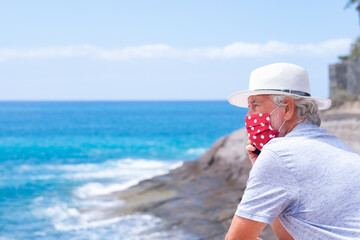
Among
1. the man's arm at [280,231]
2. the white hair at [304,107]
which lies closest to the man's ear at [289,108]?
the white hair at [304,107]

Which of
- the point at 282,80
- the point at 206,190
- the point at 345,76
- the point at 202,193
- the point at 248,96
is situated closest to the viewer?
the point at 282,80

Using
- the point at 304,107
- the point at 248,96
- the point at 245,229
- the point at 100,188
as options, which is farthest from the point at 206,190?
the point at 245,229

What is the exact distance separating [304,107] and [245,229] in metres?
0.71

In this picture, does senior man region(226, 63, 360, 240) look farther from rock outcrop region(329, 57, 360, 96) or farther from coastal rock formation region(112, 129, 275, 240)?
rock outcrop region(329, 57, 360, 96)

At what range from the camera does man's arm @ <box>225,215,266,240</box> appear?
2.07m

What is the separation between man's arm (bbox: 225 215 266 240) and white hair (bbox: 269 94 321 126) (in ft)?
2.07

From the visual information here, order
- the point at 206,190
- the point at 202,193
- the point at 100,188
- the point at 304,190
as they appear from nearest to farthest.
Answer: the point at 304,190 → the point at 202,193 → the point at 206,190 → the point at 100,188

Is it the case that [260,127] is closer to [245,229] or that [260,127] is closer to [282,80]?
[282,80]

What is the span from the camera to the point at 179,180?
16.3 metres

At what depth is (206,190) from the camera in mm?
14289

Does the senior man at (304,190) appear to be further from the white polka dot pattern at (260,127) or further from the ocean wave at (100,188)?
the ocean wave at (100,188)

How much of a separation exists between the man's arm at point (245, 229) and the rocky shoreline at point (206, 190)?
699 cm

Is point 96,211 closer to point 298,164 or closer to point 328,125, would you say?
point 328,125

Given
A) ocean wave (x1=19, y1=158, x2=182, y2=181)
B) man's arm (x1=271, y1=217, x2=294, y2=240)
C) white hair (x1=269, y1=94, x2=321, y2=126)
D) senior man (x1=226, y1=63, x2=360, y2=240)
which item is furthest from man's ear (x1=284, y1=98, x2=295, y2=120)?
ocean wave (x1=19, y1=158, x2=182, y2=181)
